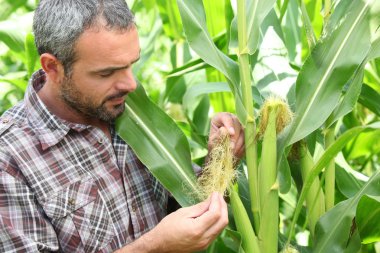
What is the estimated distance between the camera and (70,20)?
1575 millimetres

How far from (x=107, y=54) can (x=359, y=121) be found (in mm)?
894

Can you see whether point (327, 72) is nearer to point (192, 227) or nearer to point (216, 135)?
point (216, 135)

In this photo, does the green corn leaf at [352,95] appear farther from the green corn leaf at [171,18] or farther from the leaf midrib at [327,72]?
the green corn leaf at [171,18]

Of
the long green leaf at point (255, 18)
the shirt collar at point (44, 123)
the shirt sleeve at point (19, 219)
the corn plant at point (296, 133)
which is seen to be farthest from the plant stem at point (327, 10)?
the shirt sleeve at point (19, 219)

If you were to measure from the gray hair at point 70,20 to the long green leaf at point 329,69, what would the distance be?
1.29 feet

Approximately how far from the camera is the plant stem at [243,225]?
150 centimetres

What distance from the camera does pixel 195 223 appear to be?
1409 mm

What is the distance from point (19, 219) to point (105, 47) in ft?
1.29

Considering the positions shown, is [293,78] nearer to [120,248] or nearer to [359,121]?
[359,121]

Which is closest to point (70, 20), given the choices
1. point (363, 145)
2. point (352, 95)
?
point (352, 95)

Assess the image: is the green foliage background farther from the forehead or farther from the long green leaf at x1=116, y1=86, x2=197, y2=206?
the forehead

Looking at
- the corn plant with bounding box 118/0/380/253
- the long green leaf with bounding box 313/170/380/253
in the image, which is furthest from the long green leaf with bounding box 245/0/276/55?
the long green leaf with bounding box 313/170/380/253

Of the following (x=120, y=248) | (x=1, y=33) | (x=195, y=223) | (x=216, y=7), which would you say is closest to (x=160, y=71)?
(x=216, y=7)

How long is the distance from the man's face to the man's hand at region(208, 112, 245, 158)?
0.64 feet
